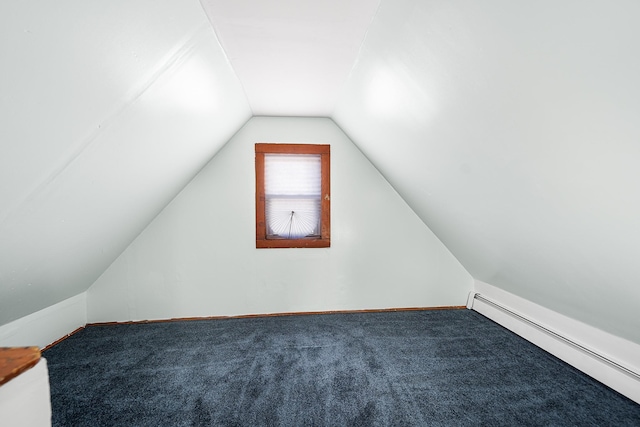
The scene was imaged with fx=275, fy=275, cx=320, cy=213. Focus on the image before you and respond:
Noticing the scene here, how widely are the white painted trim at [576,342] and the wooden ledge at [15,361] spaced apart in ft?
9.48

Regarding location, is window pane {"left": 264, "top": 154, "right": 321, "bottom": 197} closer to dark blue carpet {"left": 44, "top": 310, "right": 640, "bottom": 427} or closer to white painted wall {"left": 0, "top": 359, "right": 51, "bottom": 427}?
dark blue carpet {"left": 44, "top": 310, "right": 640, "bottom": 427}

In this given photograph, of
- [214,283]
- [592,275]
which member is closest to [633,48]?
[592,275]

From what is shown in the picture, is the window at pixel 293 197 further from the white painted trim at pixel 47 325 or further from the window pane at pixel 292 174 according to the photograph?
the white painted trim at pixel 47 325

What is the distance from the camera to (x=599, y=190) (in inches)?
43.9

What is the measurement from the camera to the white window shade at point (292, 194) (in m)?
3.08

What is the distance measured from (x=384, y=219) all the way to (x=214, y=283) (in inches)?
79.0

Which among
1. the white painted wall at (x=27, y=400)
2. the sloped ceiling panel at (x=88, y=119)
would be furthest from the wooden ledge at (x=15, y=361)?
the sloped ceiling panel at (x=88, y=119)

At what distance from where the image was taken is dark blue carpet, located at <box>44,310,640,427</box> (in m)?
1.60

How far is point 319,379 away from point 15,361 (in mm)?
1734

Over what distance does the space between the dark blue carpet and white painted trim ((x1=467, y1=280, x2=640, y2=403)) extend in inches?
3.4

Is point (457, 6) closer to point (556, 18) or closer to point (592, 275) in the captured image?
point (556, 18)

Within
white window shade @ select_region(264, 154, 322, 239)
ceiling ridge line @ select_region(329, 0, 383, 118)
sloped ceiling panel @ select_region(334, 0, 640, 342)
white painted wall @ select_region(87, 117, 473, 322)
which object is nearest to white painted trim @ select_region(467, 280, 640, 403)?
sloped ceiling panel @ select_region(334, 0, 640, 342)

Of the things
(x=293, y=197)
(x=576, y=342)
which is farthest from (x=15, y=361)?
(x=576, y=342)

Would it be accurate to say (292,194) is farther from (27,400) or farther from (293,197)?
(27,400)
